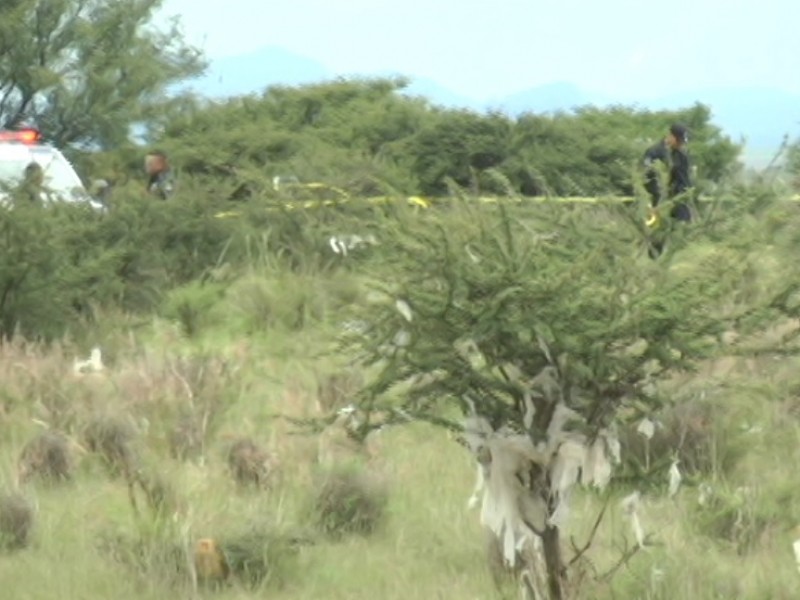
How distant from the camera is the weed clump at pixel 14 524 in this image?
9727 mm

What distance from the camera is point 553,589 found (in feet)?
26.8

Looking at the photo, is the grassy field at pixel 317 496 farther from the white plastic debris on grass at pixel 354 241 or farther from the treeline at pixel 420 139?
the treeline at pixel 420 139

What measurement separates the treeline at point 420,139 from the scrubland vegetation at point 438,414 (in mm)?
12690

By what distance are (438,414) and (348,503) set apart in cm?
55

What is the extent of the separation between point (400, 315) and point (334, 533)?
258cm

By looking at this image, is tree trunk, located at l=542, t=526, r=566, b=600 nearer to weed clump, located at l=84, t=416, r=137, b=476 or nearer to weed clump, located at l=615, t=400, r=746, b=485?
weed clump, located at l=615, t=400, r=746, b=485

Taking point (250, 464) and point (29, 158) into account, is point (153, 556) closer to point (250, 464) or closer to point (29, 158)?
point (250, 464)

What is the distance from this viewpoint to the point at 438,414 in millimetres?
10273

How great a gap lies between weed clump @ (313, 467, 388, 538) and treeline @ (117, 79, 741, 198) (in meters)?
17.0

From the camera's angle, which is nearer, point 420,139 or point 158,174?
point 158,174

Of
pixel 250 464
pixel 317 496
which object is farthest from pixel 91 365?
pixel 317 496

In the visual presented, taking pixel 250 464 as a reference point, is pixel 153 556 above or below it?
above

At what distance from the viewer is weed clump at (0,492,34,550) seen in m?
9.73

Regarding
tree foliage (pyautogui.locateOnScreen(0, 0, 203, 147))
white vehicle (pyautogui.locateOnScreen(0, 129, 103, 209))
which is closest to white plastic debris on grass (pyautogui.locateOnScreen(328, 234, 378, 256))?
white vehicle (pyautogui.locateOnScreen(0, 129, 103, 209))
